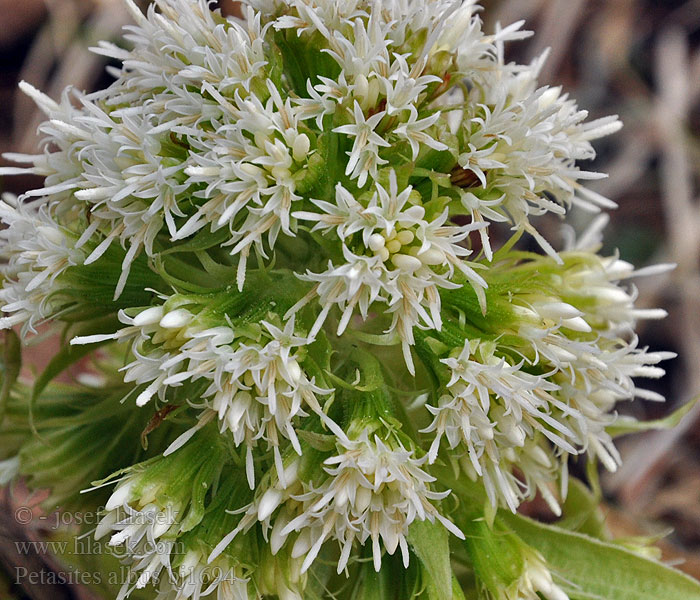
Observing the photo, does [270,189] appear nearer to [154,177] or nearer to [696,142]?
[154,177]

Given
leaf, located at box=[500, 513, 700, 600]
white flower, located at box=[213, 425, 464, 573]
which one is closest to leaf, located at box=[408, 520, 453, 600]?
white flower, located at box=[213, 425, 464, 573]

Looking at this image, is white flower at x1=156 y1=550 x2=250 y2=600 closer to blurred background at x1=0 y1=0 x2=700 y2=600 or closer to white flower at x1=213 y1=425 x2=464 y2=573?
white flower at x1=213 y1=425 x2=464 y2=573

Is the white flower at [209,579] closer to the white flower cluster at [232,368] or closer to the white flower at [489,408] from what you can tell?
the white flower cluster at [232,368]

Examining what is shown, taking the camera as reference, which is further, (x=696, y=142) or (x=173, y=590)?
(x=696, y=142)

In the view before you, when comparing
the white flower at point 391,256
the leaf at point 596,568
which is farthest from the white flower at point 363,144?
the leaf at point 596,568

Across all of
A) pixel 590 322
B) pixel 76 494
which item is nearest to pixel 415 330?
pixel 590 322
